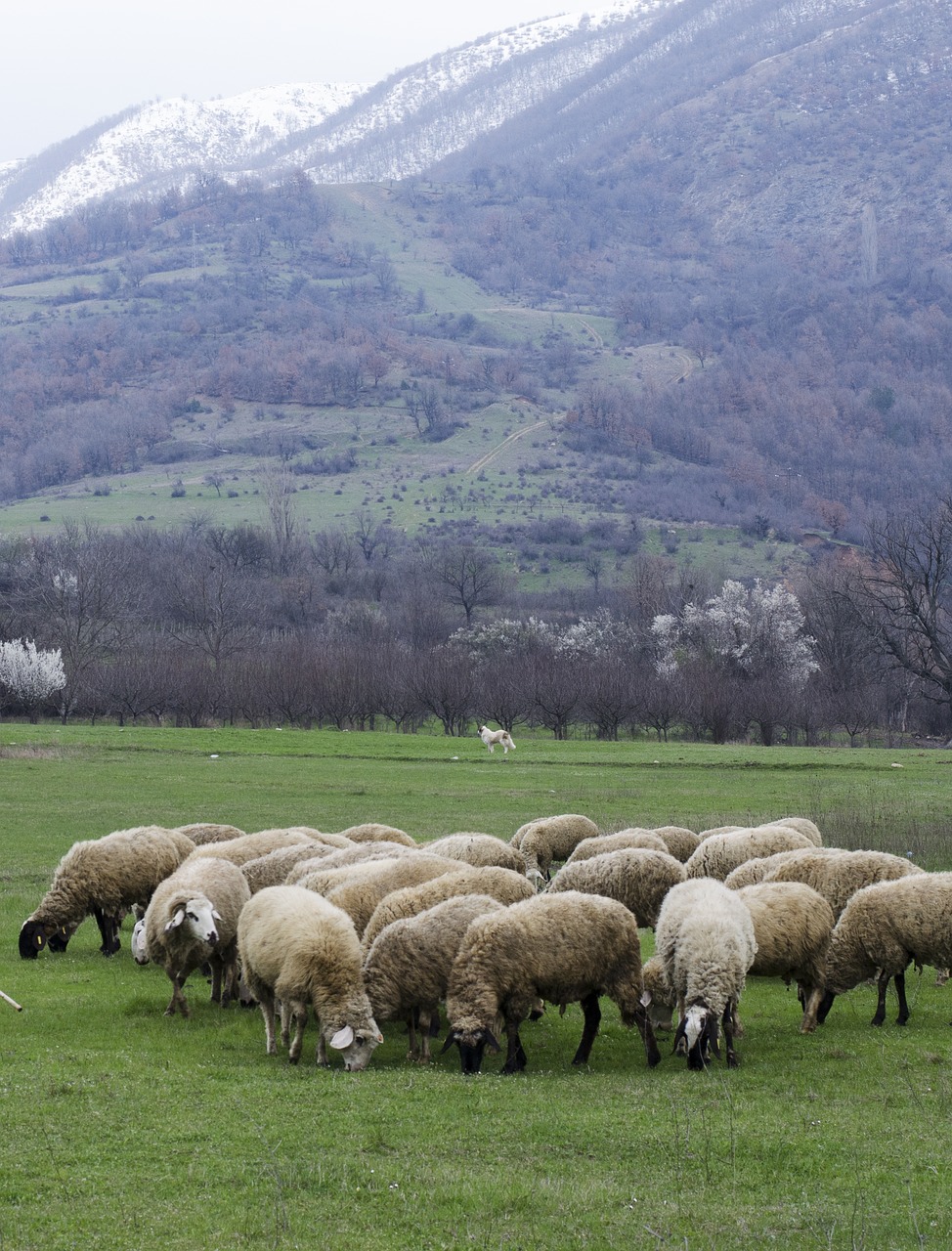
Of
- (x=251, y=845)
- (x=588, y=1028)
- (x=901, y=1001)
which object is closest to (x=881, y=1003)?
(x=901, y=1001)

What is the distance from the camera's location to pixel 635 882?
1733cm

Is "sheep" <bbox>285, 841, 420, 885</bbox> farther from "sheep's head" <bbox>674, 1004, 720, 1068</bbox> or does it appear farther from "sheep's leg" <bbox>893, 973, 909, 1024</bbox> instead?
"sheep's leg" <bbox>893, 973, 909, 1024</bbox>

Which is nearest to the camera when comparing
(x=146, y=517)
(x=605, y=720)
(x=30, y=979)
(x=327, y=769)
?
(x=30, y=979)

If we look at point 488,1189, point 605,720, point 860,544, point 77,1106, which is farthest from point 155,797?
point 860,544

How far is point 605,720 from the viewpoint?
2623 inches

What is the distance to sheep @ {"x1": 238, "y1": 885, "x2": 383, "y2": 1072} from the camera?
12.3 metres

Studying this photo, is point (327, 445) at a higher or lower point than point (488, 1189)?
higher

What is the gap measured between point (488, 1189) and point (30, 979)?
9.33 metres

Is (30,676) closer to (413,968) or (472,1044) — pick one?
(413,968)

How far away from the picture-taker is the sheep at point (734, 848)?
18.9 meters

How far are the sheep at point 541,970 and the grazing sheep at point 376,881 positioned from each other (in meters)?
2.65

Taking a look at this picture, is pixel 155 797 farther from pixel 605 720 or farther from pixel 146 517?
pixel 146 517

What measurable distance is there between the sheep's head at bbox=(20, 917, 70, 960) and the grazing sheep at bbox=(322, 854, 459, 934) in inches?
189

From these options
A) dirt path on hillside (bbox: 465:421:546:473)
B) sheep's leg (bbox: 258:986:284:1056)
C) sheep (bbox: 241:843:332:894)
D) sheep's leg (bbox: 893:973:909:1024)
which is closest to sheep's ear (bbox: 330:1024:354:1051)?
sheep's leg (bbox: 258:986:284:1056)
